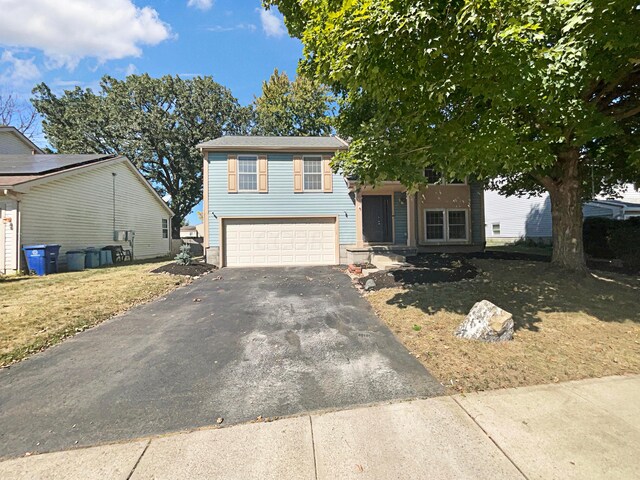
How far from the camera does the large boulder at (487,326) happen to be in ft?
13.5

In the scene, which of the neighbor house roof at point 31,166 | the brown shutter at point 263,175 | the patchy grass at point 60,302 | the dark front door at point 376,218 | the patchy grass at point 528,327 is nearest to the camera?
the patchy grass at point 528,327

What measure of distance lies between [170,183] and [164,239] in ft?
27.8

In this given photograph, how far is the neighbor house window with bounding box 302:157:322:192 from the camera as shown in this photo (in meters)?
13.5

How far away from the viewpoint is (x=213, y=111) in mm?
25906

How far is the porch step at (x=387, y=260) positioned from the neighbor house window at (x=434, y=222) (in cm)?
331

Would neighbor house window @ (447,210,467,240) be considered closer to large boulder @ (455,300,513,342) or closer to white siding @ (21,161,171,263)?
large boulder @ (455,300,513,342)

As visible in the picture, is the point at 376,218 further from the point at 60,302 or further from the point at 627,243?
the point at 60,302

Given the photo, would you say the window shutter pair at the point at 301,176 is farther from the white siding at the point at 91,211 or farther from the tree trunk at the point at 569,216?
the white siding at the point at 91,211

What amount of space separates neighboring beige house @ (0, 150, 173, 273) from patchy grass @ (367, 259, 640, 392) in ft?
41.2

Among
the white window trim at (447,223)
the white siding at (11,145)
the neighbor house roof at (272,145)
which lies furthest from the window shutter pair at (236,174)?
the white siding at (11,145)

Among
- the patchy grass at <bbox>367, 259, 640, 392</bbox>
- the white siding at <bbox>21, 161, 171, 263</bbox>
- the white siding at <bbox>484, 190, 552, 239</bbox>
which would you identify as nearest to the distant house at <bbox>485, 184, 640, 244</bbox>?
the white siding at <bbox>484, 190, 552, 239</bbox>

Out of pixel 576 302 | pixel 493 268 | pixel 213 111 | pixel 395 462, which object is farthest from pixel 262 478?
pixel 213 111

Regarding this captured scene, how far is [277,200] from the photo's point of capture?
13273 millimetres

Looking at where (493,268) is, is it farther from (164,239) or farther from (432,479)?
(164,239)
